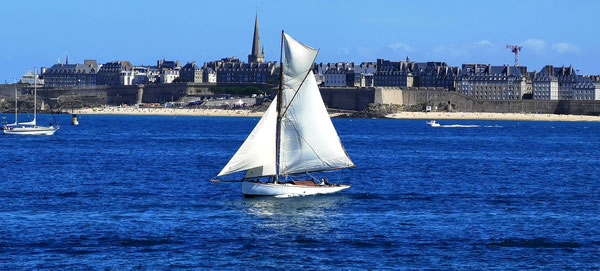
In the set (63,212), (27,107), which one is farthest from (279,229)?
(27,107)

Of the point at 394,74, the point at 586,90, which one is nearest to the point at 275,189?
the point at 586,90

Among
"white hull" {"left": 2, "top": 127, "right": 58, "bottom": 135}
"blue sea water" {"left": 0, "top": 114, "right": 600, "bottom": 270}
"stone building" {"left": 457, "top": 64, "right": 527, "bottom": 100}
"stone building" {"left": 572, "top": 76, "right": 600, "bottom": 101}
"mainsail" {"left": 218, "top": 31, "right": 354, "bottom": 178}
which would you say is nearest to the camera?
"blue sea water" {"left": 0, "top": 114, "right": 600, "bottom": 270}

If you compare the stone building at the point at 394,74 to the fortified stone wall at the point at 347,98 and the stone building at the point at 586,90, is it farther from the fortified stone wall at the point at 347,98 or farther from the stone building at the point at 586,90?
the stone building at the point at 586,90

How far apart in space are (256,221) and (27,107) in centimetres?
16354

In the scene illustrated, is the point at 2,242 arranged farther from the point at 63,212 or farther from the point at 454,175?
the point at 454,175

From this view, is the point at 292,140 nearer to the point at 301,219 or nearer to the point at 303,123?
the point at 303,123

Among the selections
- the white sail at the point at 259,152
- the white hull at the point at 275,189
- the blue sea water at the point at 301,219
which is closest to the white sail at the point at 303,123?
the white sail at the point at 259,152

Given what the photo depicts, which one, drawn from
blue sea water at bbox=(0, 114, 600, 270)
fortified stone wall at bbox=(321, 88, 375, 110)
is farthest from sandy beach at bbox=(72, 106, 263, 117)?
blue sea water at bbox=(0, 114, 600, 270)

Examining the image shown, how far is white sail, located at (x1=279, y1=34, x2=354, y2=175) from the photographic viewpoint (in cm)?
3562

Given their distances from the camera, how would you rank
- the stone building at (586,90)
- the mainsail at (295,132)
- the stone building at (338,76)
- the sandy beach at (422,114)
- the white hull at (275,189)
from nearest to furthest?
1. the white hull at (275,189)
2. the mainsail at (295,132)
3. the sandy beach at (422,114)
4. the stone building at (586,90)
5. the stone building at (338,76)

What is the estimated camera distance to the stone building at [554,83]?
172 metres

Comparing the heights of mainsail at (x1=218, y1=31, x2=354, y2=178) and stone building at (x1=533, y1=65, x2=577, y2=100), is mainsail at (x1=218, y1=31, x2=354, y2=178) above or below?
below

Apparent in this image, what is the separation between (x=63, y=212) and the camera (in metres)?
32.0

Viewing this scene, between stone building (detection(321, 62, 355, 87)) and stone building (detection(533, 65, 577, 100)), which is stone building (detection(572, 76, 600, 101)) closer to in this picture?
stone building (detection(533, 65, 577, 100))
